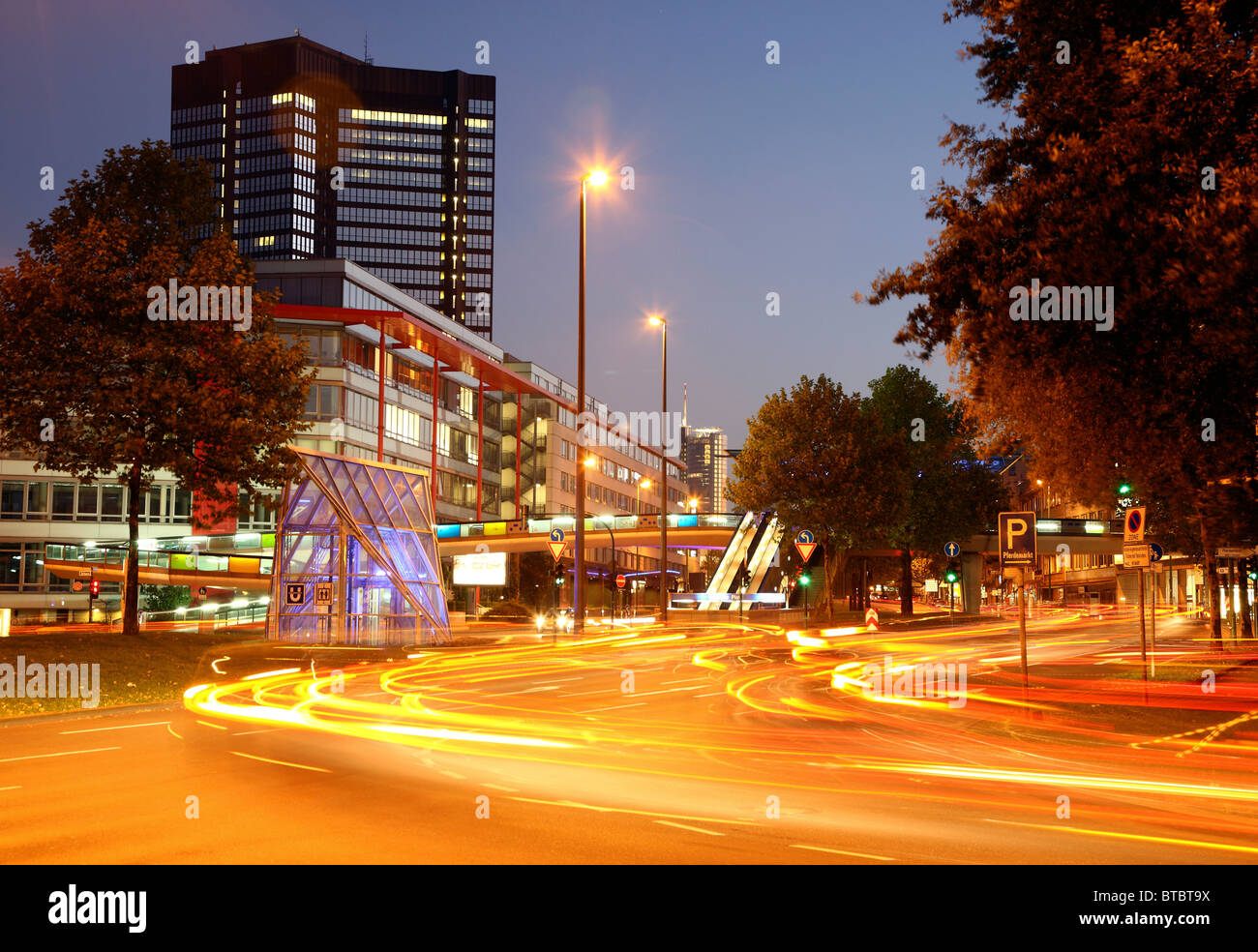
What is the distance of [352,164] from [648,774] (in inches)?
6714

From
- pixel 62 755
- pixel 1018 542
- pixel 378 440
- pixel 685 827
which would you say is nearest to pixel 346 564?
pixel 62 755

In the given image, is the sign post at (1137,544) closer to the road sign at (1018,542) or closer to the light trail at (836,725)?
the road sign at (1018,542)

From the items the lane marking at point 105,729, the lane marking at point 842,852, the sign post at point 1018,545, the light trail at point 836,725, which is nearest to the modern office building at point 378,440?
the light trail at point 836,725

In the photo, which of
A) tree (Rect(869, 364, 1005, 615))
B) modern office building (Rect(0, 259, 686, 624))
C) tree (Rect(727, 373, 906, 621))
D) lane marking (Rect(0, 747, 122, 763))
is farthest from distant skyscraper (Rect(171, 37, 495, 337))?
lane marking (Rect(0, 747, 122, 763))

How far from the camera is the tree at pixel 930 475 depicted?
228 ft

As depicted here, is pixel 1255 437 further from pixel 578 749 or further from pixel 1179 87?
pixel 578 749

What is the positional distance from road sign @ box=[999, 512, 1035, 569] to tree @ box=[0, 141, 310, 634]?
1837 cm

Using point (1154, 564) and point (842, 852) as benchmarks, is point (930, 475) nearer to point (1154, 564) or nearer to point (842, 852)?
point (1154, 564)

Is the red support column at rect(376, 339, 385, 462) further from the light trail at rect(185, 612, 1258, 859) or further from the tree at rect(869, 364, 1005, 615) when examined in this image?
the light trail at rect(185, 612, 1258, 859)

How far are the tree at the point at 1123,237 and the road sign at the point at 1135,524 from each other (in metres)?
1.02

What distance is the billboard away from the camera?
254 ft

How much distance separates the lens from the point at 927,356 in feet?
64.3
